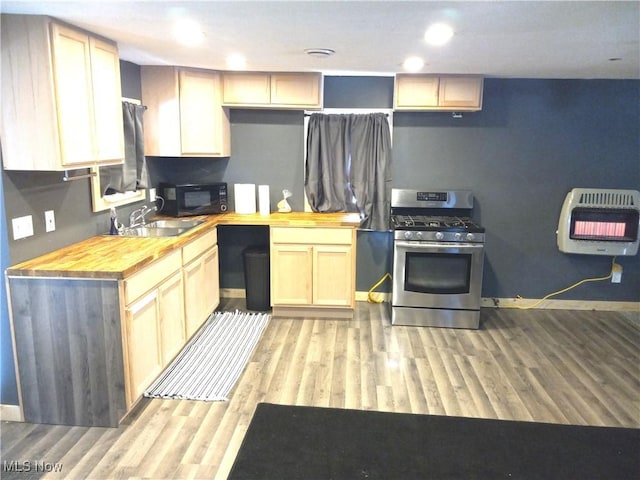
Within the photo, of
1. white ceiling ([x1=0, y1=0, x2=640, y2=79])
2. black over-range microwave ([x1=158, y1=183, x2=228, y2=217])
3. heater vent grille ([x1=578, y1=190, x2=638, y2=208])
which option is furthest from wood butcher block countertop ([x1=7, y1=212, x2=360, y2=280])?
heater vent grille ([x1=578, y1=190, x2=638, y2=208])

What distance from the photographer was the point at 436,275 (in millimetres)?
4219

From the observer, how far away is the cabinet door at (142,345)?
2.69 m

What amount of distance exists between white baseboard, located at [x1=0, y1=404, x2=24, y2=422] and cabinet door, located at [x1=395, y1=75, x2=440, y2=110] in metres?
3.67

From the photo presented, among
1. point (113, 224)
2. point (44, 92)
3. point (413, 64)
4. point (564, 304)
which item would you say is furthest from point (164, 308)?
point (564, 304)

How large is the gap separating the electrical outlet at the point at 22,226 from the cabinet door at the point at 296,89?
7.68 feet

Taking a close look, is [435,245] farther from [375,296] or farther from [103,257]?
[103,257]

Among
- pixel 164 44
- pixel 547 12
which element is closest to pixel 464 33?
pixel 547 12

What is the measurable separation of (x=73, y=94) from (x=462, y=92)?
313 centimetres

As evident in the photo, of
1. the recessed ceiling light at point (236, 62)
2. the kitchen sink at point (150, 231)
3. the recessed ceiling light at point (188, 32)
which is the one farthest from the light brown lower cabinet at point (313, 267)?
the recessed ceiling light at point (188, 32)

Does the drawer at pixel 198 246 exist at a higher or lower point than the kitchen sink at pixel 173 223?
lower

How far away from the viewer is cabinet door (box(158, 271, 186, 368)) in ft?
10.3

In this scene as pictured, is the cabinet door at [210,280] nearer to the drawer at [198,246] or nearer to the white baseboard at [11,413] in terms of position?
the drawer at [198,246]

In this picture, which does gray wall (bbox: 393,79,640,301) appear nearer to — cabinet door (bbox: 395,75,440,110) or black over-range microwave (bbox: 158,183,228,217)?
cabinet door (bbox: 395,75,440,110)
